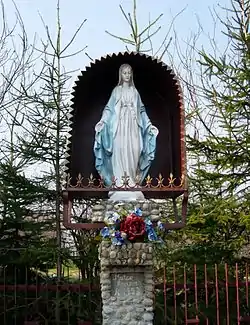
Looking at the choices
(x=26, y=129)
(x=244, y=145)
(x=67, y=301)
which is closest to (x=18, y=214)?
(x=26, y=129)

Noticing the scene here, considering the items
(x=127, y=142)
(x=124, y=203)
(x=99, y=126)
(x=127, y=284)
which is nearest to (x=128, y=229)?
(x=124, y=203)

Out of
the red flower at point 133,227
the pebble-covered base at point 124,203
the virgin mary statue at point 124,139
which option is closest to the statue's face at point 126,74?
the virgin mary statue at point 124,139

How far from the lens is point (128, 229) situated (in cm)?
526

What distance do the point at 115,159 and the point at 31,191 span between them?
92.5 inches

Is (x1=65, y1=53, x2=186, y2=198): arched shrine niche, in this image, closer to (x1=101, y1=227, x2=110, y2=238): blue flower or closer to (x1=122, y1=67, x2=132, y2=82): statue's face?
(x1=122, y1=67, x2=132, y2=82): statue's face

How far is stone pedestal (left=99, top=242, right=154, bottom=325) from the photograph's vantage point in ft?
17.4

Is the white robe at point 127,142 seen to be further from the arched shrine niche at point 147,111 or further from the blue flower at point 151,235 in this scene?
the blue flower at point 151,235

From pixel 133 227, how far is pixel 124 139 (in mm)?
1484

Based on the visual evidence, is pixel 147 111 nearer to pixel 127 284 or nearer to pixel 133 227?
pixel 133 227

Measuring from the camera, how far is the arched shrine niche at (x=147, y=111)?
259 inches

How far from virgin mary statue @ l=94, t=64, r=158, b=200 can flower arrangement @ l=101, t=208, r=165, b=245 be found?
90cm

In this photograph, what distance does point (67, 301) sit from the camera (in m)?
6.62

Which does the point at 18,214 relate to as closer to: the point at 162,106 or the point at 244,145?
the point at 162,106

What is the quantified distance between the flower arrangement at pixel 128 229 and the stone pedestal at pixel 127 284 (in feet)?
0.25
